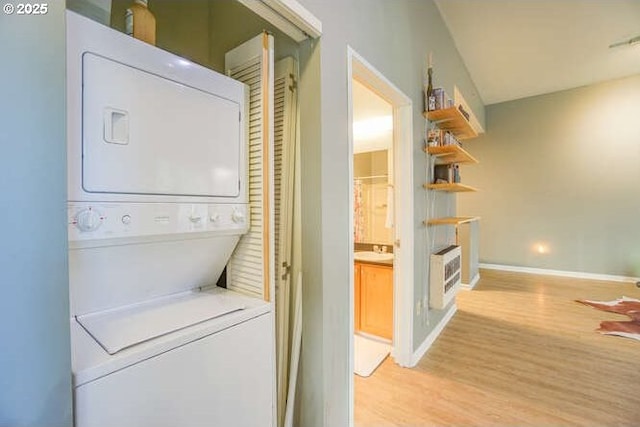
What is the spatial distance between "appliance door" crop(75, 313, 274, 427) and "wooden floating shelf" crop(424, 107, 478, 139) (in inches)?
85.4

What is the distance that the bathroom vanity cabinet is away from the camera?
8.25 feet

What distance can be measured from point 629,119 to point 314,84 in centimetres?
581

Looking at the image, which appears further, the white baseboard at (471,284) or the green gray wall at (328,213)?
the white baseboard at (471,284)

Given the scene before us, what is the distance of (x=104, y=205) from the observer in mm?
794

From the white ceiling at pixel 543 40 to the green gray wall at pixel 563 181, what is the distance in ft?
1.59

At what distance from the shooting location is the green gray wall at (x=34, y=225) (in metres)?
0.51

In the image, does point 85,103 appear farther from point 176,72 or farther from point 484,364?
point 484,364

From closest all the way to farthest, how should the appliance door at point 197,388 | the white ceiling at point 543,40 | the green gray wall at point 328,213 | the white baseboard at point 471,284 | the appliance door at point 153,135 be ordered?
the appliance door at point 197,388 < the appliance door at point 153,135 < the green gray wall at point 328,213 < the white ceiling at point 543,40 < the white baseboard at point 471,284

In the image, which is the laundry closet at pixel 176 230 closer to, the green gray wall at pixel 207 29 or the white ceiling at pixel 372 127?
the green gray wall at pixel 207 29

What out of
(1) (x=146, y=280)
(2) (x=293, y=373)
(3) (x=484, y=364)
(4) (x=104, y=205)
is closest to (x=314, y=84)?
(4) (x=104, y=205)

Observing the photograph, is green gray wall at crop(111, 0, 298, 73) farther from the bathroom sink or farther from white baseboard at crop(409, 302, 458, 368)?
white baseboard at crop(409, 302, 458, 368)

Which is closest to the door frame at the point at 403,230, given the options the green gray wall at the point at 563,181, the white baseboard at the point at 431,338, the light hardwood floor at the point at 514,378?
the white baseboard at the point at 431,338

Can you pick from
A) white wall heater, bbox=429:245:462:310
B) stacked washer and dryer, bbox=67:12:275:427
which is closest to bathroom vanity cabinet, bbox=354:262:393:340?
white wall heater, bbox=429:245:462:310

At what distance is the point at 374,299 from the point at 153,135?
2.27 m
